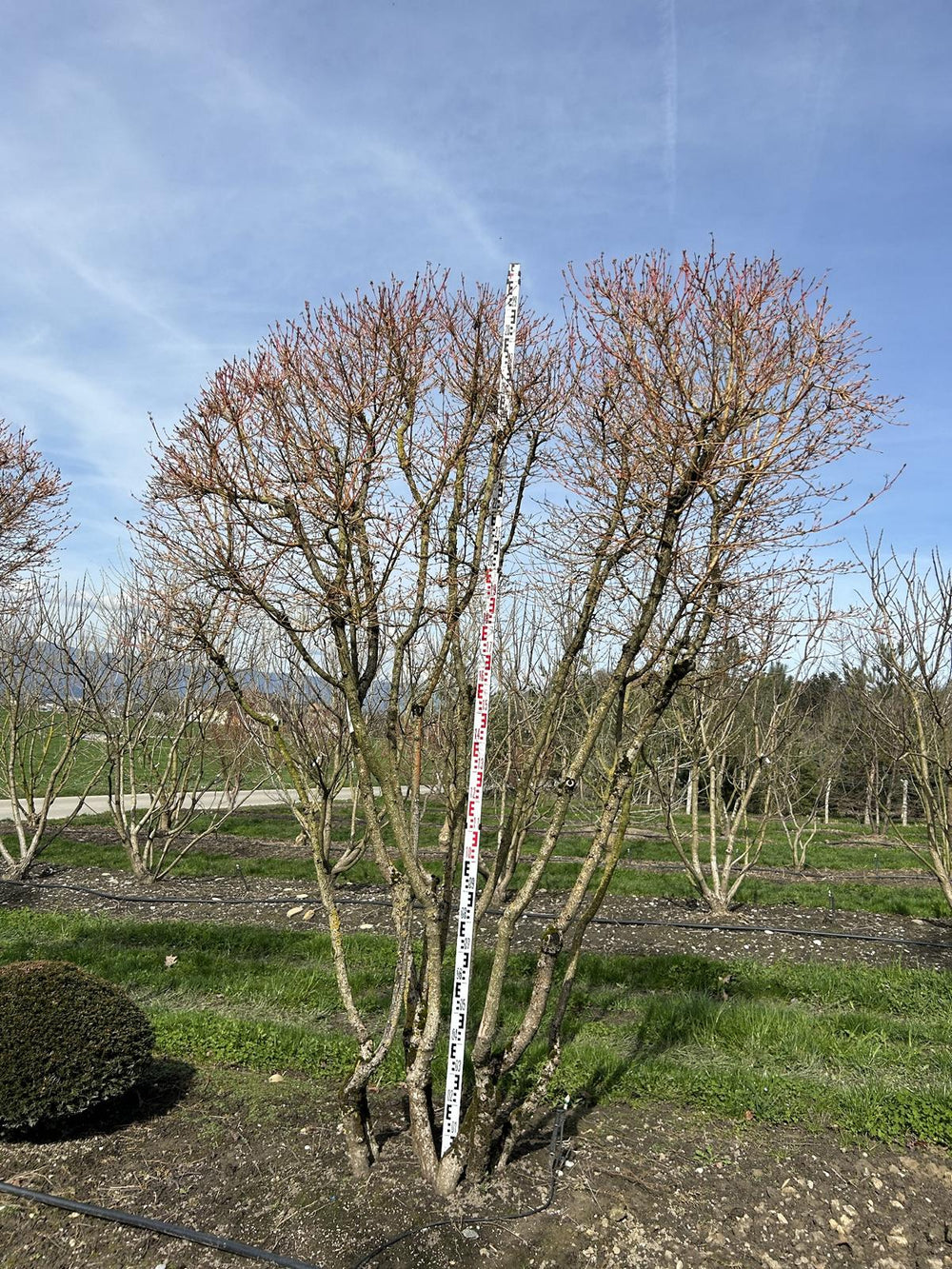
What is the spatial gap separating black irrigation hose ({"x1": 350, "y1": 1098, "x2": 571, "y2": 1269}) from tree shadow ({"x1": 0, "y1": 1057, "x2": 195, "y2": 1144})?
1640mm

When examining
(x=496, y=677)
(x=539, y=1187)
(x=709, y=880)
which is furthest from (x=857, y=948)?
(x=539, y=1187)

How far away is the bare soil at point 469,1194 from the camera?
3064mm

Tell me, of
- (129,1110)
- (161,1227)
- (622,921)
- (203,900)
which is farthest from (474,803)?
(203,900)

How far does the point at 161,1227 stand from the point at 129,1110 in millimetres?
1243

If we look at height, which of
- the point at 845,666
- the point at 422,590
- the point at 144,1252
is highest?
the point at 845,666

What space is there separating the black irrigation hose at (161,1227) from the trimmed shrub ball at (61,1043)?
1.33 feet

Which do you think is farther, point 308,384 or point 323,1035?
point 323,1035

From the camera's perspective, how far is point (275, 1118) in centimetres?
400

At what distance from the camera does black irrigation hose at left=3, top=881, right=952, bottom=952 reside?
7.91 m

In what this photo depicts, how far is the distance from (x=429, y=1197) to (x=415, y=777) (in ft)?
5.65

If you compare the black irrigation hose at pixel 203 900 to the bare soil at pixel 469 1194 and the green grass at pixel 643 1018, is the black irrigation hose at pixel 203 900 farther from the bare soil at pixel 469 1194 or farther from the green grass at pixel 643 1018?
the bare soil at pixel 469 1194

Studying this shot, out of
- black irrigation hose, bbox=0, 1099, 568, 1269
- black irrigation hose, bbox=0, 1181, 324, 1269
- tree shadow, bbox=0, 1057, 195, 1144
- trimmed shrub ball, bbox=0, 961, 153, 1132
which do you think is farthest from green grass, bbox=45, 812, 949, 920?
black irrigation hose, bbox=0, 1181, 324, 1269

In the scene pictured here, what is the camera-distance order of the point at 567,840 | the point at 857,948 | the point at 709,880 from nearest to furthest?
1. the point at 857,948
2. the point at 709,880
3. the point at 567,840

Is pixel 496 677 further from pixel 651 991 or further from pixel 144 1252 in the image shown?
pixel 144 1252
